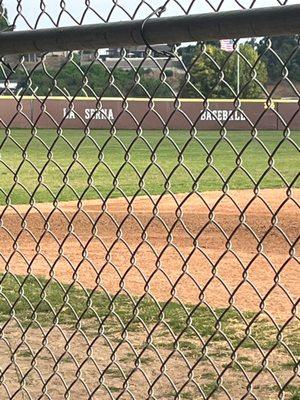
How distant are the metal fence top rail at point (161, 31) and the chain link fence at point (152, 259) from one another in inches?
2.6

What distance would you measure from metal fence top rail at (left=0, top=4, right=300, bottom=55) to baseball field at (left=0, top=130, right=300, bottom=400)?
336 mm

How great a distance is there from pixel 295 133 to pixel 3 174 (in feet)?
52.2

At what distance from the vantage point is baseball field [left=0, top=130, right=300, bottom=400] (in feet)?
11.8

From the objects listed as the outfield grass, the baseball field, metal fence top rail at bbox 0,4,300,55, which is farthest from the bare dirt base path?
metal fence top rail at bbox 0,4,300,55

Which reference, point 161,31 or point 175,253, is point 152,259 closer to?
point 175,253

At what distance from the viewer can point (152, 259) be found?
35.3 feet

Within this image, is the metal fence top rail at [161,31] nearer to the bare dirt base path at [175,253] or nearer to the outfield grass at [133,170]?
the bare dirt base path at [175,253]

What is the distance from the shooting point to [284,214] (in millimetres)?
14445

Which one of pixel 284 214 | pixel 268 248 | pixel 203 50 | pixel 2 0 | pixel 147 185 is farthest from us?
pixel 147 185

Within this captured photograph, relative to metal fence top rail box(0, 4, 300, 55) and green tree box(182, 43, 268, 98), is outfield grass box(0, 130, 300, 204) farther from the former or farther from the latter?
metal fence top rail box(0, 4, 300, 55)

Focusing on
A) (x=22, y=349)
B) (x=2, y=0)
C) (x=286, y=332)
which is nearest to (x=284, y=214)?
(x=286, y=332)

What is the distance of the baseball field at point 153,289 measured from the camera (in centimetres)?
361

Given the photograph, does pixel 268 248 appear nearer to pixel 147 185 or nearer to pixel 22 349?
pixel 22 349

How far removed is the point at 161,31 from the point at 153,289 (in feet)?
19.7
